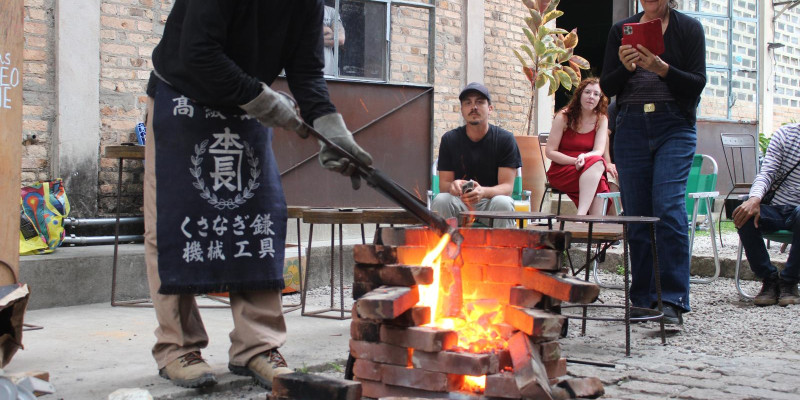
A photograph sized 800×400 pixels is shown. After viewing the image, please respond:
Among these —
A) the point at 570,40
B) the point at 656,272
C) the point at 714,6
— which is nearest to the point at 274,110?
the point at 656,272

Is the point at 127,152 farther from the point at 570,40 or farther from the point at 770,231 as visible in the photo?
the point at 570,40

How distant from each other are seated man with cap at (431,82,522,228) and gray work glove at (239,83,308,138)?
272cm

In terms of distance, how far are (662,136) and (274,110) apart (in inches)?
111

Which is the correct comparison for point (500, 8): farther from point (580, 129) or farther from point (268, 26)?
point (268, 26)

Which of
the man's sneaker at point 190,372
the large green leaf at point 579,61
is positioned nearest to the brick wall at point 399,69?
the large green leaf at point 579,61

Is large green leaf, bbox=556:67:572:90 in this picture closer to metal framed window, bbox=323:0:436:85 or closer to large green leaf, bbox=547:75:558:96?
large green leaf, bbox=547:75:558:96

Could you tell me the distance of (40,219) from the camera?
5594 millimetres

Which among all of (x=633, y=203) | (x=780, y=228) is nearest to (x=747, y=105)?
(x=780, y=228)

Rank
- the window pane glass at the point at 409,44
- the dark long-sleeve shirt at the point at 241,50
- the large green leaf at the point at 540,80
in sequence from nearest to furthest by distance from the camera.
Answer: the dark long-sleeve shirt at the point at 241,50 → the window pane glass at the point at 409,44 → the large green leaf at the point at 540,80

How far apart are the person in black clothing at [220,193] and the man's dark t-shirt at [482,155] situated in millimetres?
2541

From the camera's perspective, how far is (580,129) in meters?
A: 7.37

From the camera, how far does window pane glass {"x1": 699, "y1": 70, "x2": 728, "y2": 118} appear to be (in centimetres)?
1226

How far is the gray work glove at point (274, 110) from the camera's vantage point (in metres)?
3.16

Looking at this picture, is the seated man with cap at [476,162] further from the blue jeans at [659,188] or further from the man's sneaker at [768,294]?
the man's sneaker at [768,294]
